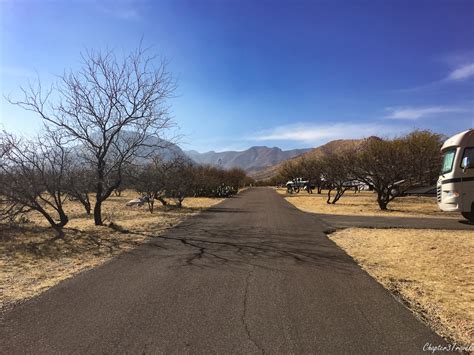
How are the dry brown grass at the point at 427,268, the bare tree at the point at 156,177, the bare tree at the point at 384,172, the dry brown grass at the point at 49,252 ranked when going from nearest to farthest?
the dry brown grass at the point at 427,268 < the dry brown grass at the point at 49,252 < the bare tree at the point at 156,177 < the bare tree at the point at 384,172

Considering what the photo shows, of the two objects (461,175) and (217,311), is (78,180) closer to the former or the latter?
Answer: (217,311)

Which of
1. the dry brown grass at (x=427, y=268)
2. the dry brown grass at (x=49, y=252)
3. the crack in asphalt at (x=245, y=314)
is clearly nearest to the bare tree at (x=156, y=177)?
the dry brown grass at (x=49, y=252)

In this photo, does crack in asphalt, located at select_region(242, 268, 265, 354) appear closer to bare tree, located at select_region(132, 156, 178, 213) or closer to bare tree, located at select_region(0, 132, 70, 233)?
bare tree, located at select_region(0, 132, 70, 233)

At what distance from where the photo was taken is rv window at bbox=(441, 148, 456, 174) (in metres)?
15.7

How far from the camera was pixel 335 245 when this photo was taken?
11086 mm

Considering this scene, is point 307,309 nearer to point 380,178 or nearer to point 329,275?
point 329,275

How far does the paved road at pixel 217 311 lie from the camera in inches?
167

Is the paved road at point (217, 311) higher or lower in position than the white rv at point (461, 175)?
lower

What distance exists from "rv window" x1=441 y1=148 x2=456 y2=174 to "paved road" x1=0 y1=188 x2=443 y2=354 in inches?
361

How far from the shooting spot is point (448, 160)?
1608 centimetres

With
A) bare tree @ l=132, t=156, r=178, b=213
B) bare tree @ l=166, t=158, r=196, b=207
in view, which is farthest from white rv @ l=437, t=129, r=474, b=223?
bare tree @ l=166, t=158, r=196, b=207

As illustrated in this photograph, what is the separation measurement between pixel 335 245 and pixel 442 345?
22.4ft

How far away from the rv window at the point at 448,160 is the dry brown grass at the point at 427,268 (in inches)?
119

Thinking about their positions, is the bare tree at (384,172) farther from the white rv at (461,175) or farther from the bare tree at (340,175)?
the white rv at (461,175)
